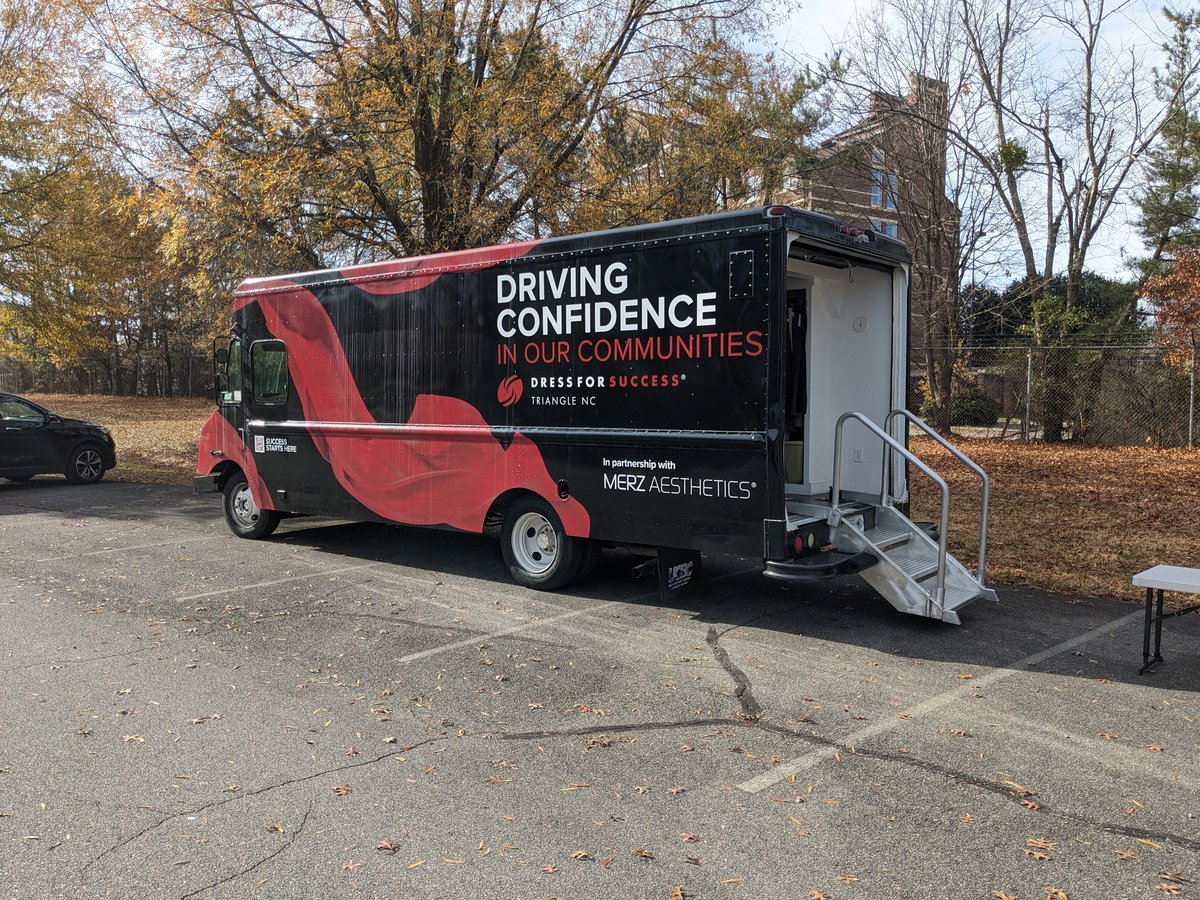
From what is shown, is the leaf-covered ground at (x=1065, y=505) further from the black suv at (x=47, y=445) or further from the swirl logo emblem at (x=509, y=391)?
the swirl logo emblem at (x=509, y=391)

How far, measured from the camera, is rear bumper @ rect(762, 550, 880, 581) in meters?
6.14

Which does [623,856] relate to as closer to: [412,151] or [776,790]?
[776,790]

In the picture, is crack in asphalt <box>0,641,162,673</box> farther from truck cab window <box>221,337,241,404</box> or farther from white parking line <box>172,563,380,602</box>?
truck cab window <box>221,337,241,404</box>

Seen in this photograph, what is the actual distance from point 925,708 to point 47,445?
1537 centimetres

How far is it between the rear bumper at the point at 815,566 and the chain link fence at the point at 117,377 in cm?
3551

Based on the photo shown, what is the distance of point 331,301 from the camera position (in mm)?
9023

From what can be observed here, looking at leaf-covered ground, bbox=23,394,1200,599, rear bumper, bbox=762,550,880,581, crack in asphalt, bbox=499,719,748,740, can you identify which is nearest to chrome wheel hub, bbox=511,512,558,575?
rear bumper, bbox=762,550,880,581

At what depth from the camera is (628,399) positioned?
22.8ft

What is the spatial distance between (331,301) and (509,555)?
10.5ft

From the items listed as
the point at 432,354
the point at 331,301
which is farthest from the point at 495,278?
the point at 331,301

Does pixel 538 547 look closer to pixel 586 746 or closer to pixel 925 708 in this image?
pixel 586 746

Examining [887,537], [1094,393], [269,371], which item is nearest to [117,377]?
[269,371]

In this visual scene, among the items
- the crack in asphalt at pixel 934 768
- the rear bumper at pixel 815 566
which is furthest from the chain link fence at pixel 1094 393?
the crack in asphalt at pixel 934 768

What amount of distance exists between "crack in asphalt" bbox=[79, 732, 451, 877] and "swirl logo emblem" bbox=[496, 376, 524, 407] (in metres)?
3.55
